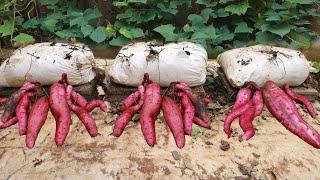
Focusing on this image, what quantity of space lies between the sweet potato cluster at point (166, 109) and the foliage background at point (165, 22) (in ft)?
3.53

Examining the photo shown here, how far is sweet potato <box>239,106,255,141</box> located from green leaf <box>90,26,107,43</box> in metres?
1.86

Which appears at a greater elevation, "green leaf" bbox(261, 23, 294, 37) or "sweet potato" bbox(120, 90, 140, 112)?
"green leaf" bbox(261, 23, 294, 37)

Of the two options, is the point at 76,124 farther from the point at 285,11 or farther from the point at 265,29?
the point at 285,11

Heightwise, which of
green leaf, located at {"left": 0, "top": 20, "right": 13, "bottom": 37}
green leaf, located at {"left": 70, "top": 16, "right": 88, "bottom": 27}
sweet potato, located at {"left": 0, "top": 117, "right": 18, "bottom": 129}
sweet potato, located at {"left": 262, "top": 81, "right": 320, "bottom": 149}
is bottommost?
sweet potato, located at {"left": 0, "top": 117, "right": 18, "bottom": 129}

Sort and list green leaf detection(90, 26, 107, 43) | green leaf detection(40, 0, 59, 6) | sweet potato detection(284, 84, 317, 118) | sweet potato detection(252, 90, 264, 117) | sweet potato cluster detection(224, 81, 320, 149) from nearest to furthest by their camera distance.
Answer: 1. sweet potato cluster detection(224, 81, 320, 149)
2. sweet potato detection(252, 90, 264, 117)
3. sweet potato detection(284, 84, 317, 118)
4. green leaf detection(90, 26, 107, 43)
5. green leaf detection(40, 0, 59, 6)

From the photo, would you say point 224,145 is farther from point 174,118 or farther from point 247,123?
point 174,118

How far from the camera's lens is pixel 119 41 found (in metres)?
4.25

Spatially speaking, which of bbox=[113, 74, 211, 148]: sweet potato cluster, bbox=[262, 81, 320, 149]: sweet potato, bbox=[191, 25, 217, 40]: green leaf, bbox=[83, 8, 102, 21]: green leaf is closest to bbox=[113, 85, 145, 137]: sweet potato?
bbox=[113, 74, 211, 148]: sweet potato cluster

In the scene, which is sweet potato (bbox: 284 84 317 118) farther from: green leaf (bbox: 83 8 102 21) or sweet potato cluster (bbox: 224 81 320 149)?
green leaf (bbox: 83 8 102 21)

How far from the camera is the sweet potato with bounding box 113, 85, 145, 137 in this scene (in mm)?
2863

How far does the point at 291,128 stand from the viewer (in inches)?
114

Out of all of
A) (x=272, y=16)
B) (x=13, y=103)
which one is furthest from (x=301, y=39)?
(x=13, y=103)

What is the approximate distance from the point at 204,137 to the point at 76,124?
1.01 m

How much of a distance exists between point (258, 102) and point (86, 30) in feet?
6.76
